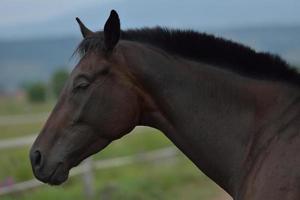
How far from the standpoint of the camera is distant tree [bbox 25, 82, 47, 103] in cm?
3519

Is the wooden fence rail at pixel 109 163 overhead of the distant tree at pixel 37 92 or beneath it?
overhead

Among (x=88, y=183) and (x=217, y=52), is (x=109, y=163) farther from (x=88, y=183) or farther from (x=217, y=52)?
(x=217, y=52)

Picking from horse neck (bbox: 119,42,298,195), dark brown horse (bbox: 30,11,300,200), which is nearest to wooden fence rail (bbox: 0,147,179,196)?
dark brown horse (bbox: 30,11,300,200)

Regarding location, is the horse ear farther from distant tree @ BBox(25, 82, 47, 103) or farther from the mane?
distant tree @ BBox(25, 82, 47, 103)

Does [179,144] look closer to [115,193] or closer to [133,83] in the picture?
[133,83]

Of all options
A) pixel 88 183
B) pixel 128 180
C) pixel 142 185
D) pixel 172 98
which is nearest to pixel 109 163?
pixel 128 180

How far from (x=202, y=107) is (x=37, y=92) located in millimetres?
32300

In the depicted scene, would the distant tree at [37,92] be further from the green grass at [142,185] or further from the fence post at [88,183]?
the fence post at [88,183]

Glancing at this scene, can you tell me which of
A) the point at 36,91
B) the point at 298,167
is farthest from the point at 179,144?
the point at 36,91

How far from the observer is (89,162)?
10.2m

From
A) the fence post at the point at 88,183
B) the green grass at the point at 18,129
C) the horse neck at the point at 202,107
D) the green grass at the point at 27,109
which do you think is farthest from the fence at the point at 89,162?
the green grass at the point at 27,109

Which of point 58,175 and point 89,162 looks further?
point 89,162

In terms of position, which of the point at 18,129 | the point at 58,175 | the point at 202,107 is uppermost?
the point at 202,107

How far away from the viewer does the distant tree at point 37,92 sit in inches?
1385
